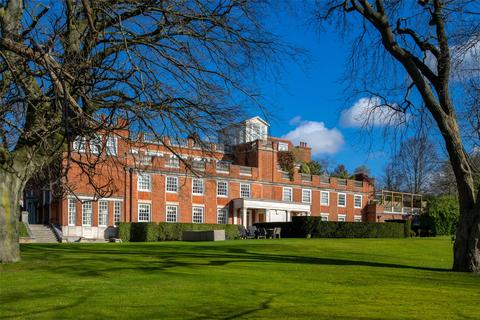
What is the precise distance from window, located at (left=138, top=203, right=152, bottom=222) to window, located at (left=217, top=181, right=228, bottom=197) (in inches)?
320

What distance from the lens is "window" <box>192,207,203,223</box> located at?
55.0 m

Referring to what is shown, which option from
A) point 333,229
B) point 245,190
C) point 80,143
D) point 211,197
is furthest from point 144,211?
point 80,143

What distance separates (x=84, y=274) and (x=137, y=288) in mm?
2476

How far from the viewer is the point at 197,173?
14008mm

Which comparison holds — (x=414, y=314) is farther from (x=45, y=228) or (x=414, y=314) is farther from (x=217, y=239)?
(x=45, y=228)

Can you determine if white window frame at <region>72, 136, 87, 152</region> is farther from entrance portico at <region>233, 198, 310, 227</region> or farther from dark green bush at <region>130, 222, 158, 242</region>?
entrance portico at <region>233, 198, 310, 227</region>

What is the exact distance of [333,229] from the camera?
42844 mm

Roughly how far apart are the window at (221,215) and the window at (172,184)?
18.4 feet

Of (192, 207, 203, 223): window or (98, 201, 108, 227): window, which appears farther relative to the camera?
(192, 207, 203, 223): window

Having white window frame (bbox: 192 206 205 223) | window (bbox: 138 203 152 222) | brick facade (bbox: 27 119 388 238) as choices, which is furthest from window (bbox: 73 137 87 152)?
white window frame (bbox: 192 206 205 223)

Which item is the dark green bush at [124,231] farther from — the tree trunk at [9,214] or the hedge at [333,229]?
the tree trunk at [9,214]

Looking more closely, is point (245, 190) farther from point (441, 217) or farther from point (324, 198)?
point (441, 217)

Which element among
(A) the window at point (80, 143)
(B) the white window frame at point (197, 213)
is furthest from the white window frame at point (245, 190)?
(A) the window at point (80, 143)

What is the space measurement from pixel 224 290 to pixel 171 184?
142ft
